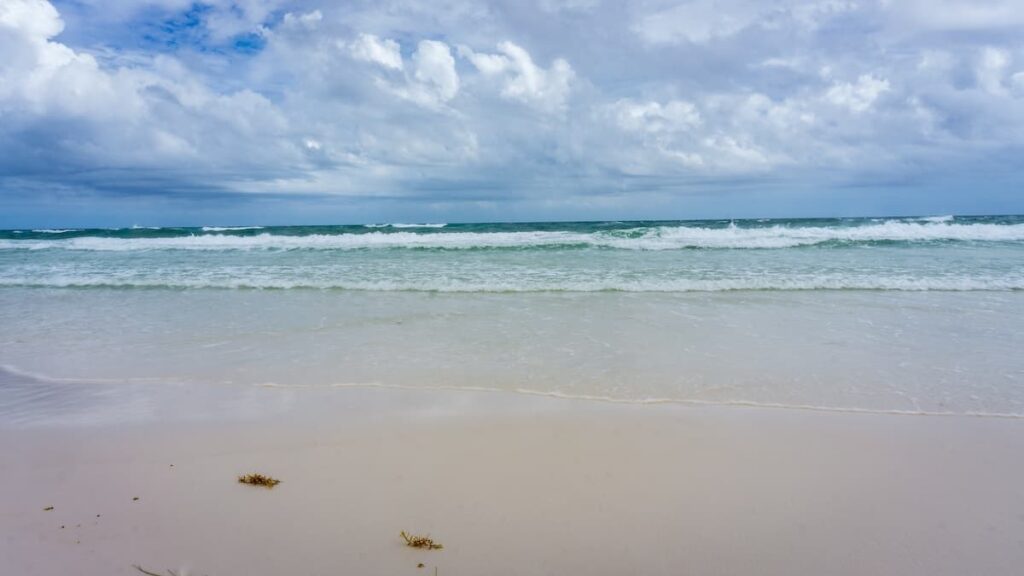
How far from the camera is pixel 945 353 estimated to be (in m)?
6.22

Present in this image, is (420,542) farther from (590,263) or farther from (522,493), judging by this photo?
(590,263)

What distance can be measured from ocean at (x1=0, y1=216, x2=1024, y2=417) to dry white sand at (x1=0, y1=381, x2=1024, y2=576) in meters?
0.80

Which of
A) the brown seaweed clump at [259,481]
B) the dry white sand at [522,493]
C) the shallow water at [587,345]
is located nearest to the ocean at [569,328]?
the shallow water at [587,345]

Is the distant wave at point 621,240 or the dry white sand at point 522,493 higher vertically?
the distant wave at point 621,240

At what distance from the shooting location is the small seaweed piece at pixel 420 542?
2744 mm

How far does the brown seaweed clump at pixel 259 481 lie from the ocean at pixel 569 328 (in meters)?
1.98

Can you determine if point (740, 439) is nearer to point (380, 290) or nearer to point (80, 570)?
point (80, 570)

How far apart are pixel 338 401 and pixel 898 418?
4.82 m

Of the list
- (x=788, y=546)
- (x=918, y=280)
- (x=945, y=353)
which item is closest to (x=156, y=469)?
(x=788, y=546)

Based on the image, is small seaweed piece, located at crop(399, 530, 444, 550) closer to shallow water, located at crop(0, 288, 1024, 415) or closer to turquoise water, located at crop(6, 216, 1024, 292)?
shallow water, located at crop(0, 288, 1024, 415)

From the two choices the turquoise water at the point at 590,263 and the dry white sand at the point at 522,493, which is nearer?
the dry white sand at the point at 522,493

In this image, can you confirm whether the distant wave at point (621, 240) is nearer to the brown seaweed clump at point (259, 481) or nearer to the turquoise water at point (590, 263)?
the turquoise water at point (590, 263)

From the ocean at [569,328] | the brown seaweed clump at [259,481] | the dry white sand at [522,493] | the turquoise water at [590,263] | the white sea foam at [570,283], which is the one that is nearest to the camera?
the dry white sand at [522,493]

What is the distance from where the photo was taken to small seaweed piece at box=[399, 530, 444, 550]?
274 cm
